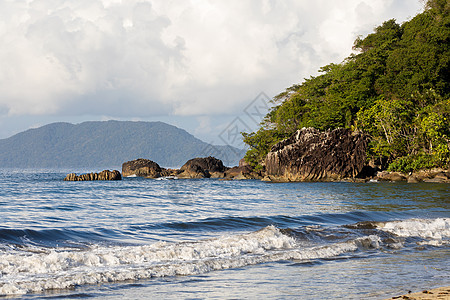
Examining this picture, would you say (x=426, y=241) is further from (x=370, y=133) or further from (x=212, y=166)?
(x=212, y=166)

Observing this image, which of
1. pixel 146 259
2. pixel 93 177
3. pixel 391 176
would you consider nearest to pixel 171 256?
pixel 146 259

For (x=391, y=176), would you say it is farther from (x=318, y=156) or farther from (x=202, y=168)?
(x=202, y=168)

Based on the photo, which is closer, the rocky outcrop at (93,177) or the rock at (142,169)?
the rocky outcrop at (93,177)

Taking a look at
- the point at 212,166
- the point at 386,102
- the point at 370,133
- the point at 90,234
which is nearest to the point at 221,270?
the point at 90,234

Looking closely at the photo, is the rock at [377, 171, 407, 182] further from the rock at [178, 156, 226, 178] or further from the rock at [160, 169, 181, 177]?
the rock at [160, 169, 181, 177]

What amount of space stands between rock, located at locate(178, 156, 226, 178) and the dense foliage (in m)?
21.1

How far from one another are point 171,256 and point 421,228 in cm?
998

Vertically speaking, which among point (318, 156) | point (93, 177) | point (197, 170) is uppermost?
point (318, 156)

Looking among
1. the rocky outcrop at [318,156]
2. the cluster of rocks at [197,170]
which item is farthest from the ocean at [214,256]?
the cluster of rocks at [197,170]

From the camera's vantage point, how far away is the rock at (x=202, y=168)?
75688mm

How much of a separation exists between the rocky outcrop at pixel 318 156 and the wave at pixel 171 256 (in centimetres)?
3613

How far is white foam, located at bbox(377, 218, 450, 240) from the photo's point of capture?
15.7 m

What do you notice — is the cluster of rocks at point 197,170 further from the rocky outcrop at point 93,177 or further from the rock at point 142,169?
the rocky outcrop at point 93,177

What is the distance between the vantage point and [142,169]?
85938 millimetres
